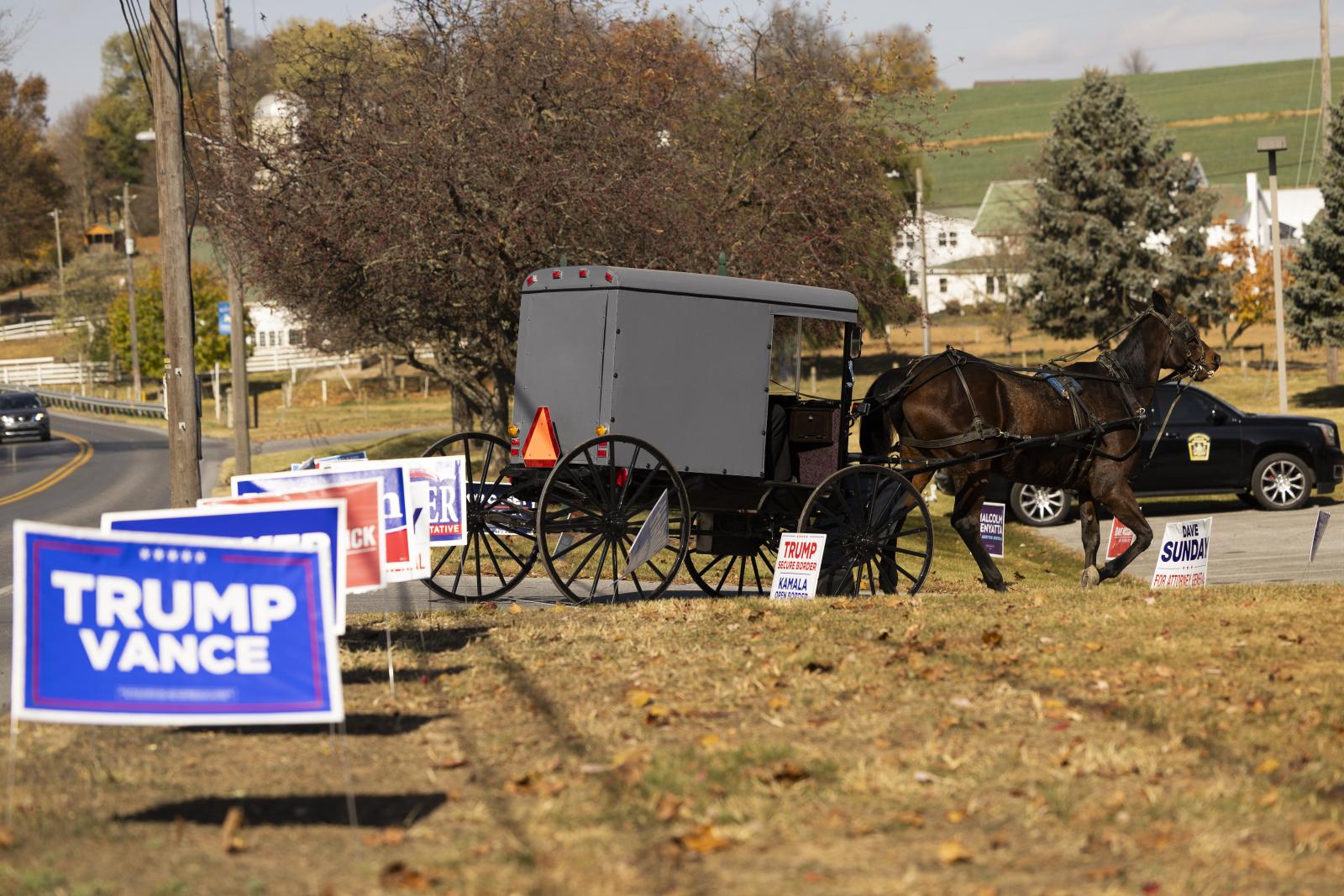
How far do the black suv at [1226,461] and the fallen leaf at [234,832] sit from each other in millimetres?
18538

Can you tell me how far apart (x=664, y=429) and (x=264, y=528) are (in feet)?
16.1

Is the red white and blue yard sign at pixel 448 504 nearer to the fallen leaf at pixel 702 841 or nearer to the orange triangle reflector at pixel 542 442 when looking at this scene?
the orange triangle reflector at pixel 542 442

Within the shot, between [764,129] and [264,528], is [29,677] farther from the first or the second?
[764,129]

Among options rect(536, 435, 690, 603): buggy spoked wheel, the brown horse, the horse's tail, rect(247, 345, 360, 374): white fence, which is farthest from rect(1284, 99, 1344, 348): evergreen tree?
rect(247, 345, 360, 374): white fence

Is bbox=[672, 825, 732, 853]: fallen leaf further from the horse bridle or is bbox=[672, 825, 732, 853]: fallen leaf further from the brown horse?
the horse bridle

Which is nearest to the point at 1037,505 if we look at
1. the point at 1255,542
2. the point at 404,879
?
the point at 1255,542

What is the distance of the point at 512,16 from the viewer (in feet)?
71.9

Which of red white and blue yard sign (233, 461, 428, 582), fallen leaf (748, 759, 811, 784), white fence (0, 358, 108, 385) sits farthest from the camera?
white fence (0, 358, 108, 385)

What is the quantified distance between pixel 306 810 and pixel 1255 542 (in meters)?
17.1

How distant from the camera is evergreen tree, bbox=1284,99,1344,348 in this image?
4444 centimetres

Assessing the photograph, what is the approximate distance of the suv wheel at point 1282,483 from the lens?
78.6ft

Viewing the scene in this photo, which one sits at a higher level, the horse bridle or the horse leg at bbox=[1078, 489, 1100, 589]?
the horse bridle

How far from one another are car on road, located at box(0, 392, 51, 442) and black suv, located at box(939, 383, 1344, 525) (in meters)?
36.8

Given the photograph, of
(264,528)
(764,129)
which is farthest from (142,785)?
(764,129)
